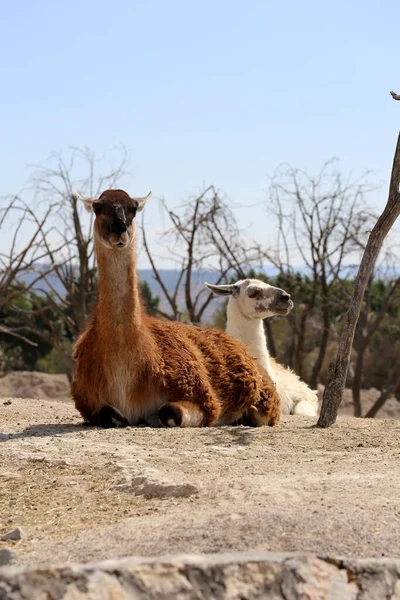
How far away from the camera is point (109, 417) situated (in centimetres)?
845

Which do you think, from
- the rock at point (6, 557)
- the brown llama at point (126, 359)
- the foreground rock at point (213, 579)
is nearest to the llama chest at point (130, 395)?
the brown llama at point (126, 359)

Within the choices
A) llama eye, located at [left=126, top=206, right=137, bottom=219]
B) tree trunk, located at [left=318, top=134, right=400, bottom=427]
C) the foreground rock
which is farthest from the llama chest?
the foreground rock

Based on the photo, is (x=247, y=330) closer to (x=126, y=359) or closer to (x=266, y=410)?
(x=266, y=410)

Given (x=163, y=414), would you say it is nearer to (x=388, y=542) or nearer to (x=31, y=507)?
(x=31, y=507)

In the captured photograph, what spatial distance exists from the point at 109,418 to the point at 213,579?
467 cm

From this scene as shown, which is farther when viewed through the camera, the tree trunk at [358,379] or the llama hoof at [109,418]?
the tree trunk at [358,379]

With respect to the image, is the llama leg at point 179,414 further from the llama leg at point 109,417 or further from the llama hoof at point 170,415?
the llama leg at point 109,417

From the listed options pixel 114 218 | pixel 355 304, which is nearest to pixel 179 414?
pixel 114 218

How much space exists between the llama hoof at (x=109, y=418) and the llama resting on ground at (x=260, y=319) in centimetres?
350

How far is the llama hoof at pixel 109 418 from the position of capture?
332 inches

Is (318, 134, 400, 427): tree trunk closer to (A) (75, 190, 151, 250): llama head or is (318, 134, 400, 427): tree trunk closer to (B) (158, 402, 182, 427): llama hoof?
(B) (158, 402, 182, 427): llama hoof

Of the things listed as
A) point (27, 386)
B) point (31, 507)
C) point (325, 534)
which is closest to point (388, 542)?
point (325, 534)

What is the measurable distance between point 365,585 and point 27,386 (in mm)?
20606

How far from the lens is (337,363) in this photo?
29.6ft
